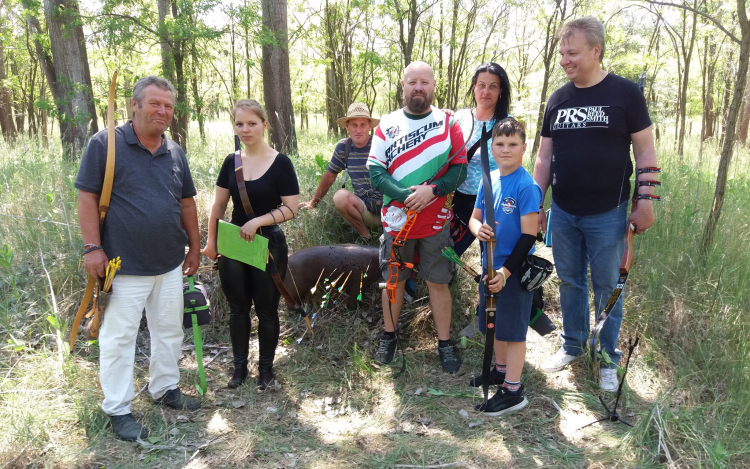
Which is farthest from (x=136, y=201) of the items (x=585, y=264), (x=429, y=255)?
(x=585, y=264)

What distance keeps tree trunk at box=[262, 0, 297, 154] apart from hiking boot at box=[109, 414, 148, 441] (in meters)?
4.79

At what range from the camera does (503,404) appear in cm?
295

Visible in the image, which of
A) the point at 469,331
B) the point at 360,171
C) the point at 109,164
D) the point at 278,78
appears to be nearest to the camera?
the point at 109,164

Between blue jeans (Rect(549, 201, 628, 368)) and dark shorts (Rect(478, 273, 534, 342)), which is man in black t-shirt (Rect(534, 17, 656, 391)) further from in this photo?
dark shorts (Rect(478, 273, 534, 342))

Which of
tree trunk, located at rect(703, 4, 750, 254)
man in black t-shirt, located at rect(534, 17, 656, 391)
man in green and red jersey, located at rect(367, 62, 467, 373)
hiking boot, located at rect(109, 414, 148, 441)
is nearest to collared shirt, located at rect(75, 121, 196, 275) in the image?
hiking boot, located at rect(109, 414, 148, 441)

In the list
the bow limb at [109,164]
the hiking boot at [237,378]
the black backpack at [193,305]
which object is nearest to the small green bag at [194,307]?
the black backpack at [193,305]

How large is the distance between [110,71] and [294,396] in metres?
17.8

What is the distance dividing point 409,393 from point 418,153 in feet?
5.50

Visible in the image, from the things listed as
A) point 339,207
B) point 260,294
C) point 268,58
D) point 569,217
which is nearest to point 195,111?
point 268,58

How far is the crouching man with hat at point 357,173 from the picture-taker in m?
4.41

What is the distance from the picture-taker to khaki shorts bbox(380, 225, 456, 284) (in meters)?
3.35

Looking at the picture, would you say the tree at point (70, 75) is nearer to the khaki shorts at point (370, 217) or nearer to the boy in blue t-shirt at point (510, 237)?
the khaki shorts at point (370, 217)

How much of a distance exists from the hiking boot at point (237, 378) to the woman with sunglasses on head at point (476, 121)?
1886mm

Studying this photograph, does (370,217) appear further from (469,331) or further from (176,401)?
(176,401)
